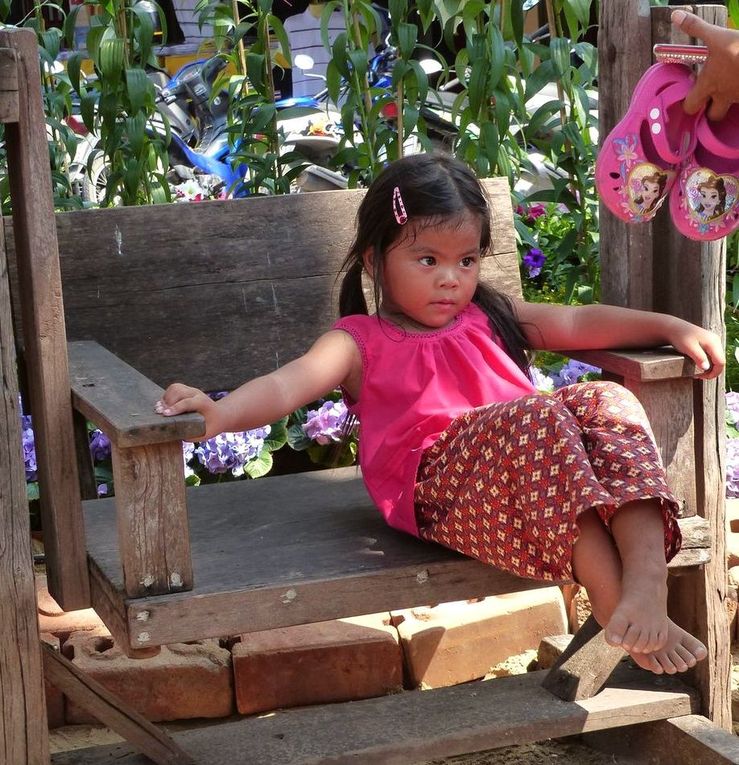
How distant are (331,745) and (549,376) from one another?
1.43 m

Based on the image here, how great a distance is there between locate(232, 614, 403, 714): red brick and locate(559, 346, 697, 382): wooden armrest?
2.89ft

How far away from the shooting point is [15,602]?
2.02m

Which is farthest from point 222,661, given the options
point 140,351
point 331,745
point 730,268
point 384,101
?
point 730,268

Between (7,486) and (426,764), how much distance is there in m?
1.22

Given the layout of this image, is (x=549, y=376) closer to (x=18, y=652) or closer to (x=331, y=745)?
(x=331, y=745)

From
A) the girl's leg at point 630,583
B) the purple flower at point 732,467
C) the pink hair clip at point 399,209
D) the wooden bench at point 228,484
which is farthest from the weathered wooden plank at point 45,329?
the purple flower at point 732,467

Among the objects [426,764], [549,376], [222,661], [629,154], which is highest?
[629,154]

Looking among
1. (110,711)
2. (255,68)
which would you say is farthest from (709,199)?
(255,68)

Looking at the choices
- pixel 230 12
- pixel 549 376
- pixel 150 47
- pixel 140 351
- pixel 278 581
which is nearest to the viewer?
pixel 278 581

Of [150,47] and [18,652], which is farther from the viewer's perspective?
[150,47]

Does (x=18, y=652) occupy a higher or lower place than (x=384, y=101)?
lower

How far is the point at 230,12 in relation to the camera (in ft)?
12.3

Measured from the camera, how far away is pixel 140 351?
2633 mm

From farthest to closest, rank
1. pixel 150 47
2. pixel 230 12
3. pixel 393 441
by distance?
pixel 230 12 < pixel 150 47 < pixel 393 441
